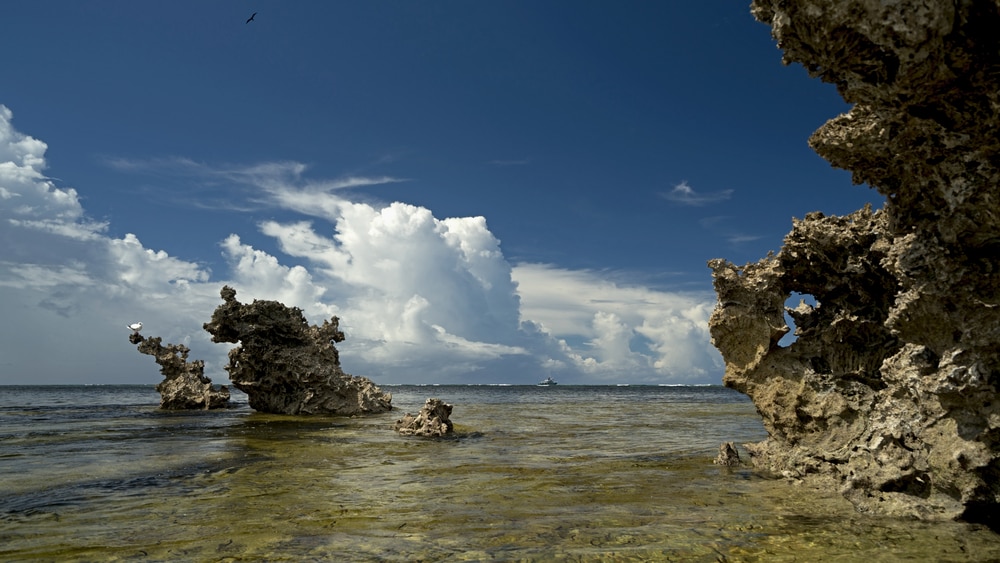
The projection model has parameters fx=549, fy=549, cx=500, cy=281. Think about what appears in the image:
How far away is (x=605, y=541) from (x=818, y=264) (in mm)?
8479

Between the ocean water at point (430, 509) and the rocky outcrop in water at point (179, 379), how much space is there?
21283 mm

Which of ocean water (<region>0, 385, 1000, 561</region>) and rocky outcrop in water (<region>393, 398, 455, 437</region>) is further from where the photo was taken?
rocky outcrop in water (<region>393, 398, 455, 437</region>)

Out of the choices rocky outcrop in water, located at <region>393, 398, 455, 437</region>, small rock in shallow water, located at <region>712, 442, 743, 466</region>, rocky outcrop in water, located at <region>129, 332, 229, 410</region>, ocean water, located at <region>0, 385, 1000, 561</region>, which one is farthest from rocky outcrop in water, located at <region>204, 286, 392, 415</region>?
small rock in shallow water, located at <region>712, 442, 743, 466</region>

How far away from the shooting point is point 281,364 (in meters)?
32.7

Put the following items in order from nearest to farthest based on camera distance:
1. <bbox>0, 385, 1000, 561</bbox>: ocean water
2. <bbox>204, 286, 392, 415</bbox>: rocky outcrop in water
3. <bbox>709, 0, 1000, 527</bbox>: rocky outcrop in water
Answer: <bbox>709, 0, 1000, 527</bbox>: rocky outcrop in water → <bbox>0, 385, 1000, 561</bbox>: ocean water → <bbox>204, 286, 392, 415</bbox>: rocky outcrop in water

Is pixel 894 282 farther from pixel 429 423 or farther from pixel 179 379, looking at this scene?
pixel 179 379

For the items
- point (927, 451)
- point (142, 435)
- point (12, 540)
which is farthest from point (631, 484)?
point (142, 435)

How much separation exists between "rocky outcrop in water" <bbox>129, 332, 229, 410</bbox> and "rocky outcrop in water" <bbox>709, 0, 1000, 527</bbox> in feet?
121

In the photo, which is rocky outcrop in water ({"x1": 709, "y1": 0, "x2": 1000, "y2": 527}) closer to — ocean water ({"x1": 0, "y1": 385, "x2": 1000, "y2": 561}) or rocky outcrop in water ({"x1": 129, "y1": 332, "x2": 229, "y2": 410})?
ocean water ({"x1": 0, "y1": 385, "x2": 1000, "y2": 561})

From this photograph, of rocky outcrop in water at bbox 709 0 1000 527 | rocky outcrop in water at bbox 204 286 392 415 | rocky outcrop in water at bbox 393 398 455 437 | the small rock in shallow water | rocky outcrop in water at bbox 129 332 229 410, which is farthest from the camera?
rocky outcrop in water at bbox 129 332 229 410

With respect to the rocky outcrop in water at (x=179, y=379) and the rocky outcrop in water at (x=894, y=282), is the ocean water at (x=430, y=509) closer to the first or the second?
the rocky outcrop in water at (x=894, y=282)

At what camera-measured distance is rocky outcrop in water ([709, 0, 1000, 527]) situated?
4.88m

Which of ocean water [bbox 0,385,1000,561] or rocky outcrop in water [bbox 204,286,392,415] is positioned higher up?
rocky outcrop in water [bbox 204,286,392,415]

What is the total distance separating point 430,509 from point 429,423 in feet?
41.3
